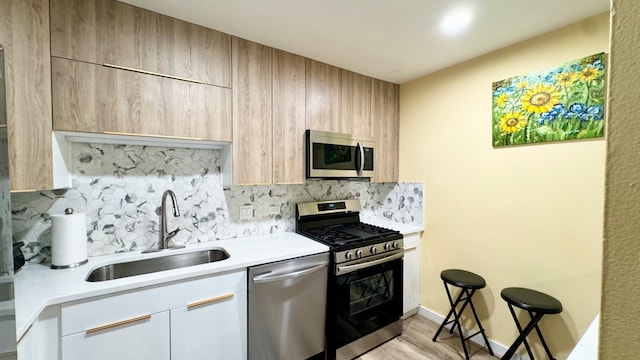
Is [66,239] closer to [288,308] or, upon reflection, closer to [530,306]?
[288,308]

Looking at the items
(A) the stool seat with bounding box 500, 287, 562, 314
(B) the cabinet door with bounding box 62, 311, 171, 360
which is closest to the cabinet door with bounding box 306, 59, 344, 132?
(B) the cabinet door with bounding box 62, 311, 171, 360

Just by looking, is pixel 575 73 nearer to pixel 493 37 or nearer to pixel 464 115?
pixel 493 37

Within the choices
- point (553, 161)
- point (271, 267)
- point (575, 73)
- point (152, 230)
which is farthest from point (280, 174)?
point (575, 73)

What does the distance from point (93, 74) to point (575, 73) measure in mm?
2923

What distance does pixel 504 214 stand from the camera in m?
2.10

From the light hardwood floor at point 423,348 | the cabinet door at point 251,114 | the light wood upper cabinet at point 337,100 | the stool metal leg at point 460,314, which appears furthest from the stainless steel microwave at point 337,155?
the light hardwood floor at point 423,348

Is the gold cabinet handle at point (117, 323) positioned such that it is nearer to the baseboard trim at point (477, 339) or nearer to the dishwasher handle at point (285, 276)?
the dishwasher handle at point (285, 276)

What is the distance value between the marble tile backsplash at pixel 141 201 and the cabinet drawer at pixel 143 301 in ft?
1.95

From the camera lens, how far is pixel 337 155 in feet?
7.82

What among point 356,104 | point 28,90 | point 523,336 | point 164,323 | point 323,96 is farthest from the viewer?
point 356,104

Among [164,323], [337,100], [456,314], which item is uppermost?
[337,100]

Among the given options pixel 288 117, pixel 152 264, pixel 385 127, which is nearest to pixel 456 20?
pixel 385 127

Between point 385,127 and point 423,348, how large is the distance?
2.08m

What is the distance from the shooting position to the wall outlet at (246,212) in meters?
2.22
